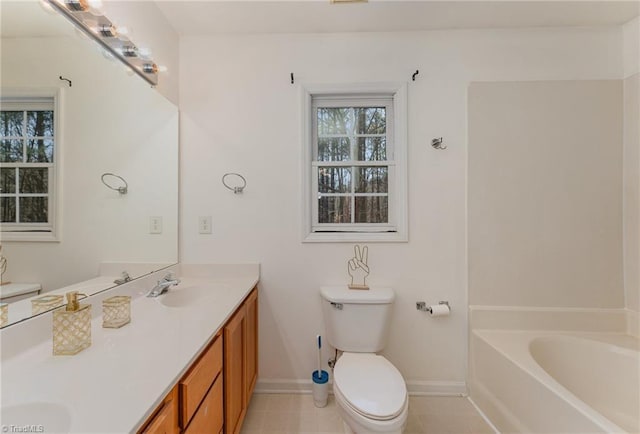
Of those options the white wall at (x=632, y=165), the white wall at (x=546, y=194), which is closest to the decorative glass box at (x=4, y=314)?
the white wall at (x=546, y=194)

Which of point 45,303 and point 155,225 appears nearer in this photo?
point 45,303

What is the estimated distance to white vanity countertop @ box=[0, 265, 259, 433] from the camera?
568 millimetres

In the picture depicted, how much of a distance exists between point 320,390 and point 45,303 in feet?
4.67

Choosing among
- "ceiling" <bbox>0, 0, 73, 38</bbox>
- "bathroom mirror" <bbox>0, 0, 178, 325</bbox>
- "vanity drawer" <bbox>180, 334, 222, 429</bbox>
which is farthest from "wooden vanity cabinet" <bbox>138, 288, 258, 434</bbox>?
"ceiling" <bbox>0, 0, 73, 38</bbox>

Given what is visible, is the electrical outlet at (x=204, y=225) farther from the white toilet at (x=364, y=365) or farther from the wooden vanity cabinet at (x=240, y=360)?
the white toilet at (x=364, y=365)

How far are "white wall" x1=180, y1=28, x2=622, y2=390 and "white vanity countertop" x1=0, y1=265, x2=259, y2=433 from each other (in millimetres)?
687

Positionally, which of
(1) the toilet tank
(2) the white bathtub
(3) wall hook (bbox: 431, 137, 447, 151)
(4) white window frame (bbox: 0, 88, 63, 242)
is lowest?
(2) the white bathtub

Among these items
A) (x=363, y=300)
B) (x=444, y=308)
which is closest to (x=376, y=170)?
(x=363, y=300)

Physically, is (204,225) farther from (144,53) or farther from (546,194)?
(546,194)

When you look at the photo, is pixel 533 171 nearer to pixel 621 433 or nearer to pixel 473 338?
pixel 473 338

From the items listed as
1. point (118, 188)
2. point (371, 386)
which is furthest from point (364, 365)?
point (118, 188)

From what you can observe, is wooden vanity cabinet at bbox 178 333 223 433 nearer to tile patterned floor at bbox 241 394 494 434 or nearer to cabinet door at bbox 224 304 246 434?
cabinet door at bbox 224 304 246 434

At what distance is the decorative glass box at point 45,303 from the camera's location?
892mm

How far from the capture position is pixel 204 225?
1762 mm
